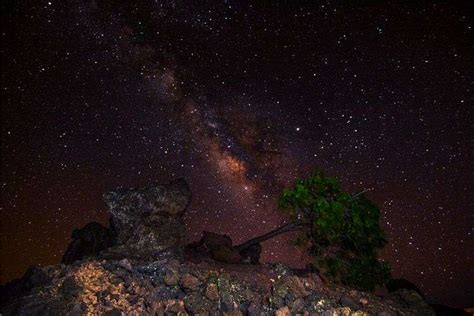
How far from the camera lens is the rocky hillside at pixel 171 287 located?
1138cm

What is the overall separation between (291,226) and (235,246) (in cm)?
314

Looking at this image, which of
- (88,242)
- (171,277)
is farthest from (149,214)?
(171,277)

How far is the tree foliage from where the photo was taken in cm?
1389

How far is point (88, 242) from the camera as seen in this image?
17547 millimetres

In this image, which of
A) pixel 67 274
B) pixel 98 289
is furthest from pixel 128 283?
pixel 67 274

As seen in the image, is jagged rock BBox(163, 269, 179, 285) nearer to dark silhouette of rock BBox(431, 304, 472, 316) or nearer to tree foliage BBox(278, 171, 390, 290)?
tree foliage BBox(278, 171, 390, 290)

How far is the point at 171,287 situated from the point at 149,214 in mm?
5053

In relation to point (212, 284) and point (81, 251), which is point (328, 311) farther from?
point (81, 251)

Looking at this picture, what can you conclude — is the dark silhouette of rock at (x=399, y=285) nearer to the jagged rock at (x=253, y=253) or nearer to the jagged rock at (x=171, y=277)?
the jagged rock at (x=253, y=253)

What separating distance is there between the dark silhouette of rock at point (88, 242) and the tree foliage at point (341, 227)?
9.39 meters

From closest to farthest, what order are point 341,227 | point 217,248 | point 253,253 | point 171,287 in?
1. point 171,287
2. point 341,227
3. point 217,248
4. point 253,253

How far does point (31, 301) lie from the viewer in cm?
1152

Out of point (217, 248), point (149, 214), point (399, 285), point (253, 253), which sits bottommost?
point (399, 285)

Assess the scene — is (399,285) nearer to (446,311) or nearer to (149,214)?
(446,311)
